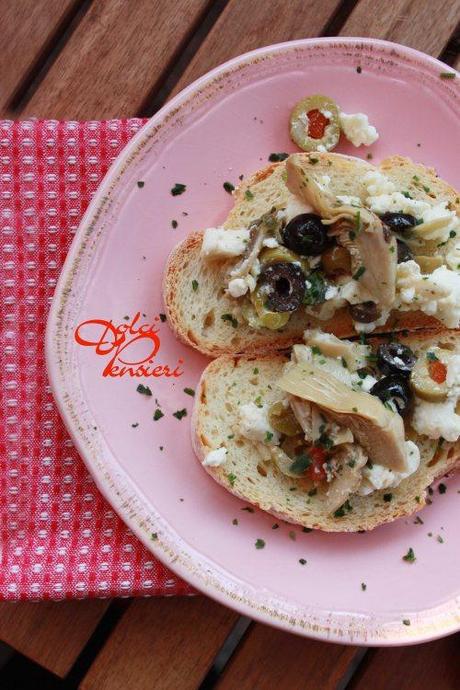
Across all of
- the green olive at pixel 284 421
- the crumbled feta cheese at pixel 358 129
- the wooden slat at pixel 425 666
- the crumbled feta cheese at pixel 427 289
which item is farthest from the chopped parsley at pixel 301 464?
the crumbled feta cheese at pixel 358 129

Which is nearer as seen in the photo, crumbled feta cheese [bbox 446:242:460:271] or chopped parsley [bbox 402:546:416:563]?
crumbled feta cheese [bbox 446:242:460:271]

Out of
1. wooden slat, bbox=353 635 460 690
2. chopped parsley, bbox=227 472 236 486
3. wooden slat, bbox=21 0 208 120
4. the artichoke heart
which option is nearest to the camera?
the artichoke heart

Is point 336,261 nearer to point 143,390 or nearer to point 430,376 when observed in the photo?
point 430,376

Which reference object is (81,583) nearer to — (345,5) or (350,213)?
(350,213)

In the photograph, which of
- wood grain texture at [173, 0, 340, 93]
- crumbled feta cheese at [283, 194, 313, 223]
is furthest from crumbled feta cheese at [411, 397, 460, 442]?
wood grain texture at [173, 0, 340, 93]

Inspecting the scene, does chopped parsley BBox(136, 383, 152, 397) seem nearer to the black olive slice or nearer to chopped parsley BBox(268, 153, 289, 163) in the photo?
the black olive slice

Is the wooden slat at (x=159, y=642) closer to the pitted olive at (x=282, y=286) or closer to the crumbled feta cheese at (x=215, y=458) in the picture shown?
the crumbled feta cheese at (x=215, y=458)

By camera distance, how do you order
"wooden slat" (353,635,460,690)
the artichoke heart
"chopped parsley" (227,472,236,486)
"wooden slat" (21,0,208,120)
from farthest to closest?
"wooden slat" (353,635,460,690) < "wooden slat" (21,0,208,120) < "chopped parsley" (227,472,236,486) < the artichoke heart
